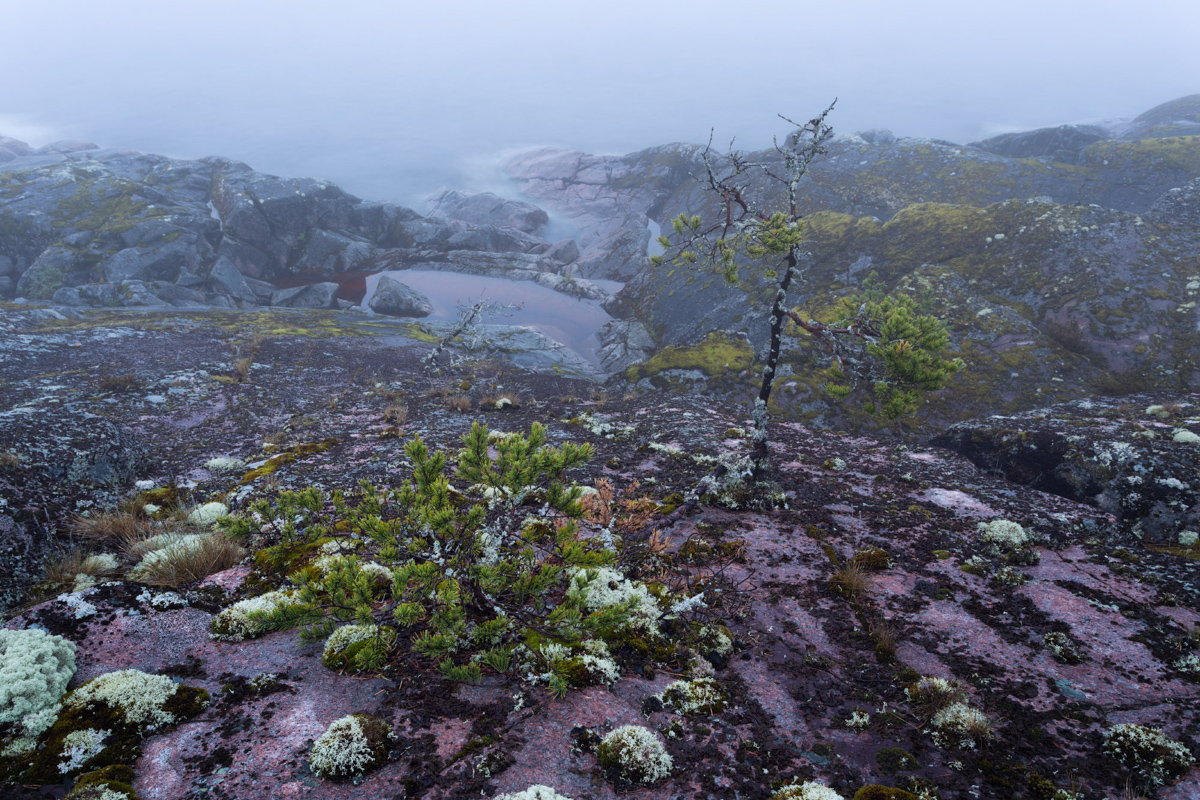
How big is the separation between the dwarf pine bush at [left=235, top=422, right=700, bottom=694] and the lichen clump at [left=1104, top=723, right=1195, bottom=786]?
194 inches

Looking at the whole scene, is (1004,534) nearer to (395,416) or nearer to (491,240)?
(395,416)

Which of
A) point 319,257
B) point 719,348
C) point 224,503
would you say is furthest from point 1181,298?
point 319,257

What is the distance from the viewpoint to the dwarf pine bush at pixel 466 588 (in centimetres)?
479

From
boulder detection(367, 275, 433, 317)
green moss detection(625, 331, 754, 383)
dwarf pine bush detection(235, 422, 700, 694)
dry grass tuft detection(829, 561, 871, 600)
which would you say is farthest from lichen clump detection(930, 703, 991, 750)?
boulder detection(367, 275, 433, 317)

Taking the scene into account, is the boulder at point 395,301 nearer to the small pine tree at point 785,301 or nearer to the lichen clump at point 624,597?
the small pine tree at point 785,301

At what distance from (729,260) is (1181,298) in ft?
99.0

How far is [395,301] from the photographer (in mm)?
55344

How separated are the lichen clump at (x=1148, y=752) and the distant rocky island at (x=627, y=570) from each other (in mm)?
29

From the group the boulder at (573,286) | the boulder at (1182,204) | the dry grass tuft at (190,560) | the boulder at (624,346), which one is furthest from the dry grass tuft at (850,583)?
the boulder at (573,286)

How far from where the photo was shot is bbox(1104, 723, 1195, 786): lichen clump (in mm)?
4559

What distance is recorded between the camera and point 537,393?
27.1m

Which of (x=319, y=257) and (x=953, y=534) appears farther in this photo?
(x=319, y=257)

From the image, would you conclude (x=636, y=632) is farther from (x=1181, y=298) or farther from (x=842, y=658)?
(x=1181, y=298)

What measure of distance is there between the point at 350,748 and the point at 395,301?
57.7m
